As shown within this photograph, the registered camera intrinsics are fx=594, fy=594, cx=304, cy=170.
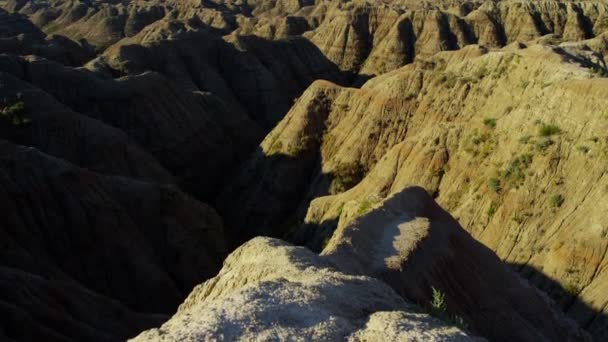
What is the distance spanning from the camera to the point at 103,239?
30578 millimetres

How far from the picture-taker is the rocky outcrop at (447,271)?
675 inches

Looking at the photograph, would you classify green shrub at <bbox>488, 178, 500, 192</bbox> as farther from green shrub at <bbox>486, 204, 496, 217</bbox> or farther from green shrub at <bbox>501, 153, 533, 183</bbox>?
green shrub at <bbox>486, 204, 496, 217</bbox>

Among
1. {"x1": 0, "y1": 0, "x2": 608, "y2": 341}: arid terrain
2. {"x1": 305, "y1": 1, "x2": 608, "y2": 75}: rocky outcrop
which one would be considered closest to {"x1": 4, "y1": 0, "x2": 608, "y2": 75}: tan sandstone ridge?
{"x1": 305, "y1": 1, "x2": 608, "y2": 75}: rocky outcrop

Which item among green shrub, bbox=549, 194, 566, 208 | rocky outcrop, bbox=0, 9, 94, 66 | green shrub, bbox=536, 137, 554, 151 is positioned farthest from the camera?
rocky outcrop, bbox=0, 9, 94, 66

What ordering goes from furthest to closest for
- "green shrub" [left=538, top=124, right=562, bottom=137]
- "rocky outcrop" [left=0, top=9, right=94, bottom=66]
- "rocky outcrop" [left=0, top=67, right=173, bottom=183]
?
"rocky outcrop" [left=0, top=9, right=94, bottom=66] → "rocky outcrop" [left=0, top=67, right=173, bottom=183] → "green shrub" [left=538, top=124, right=562, bottom=137]

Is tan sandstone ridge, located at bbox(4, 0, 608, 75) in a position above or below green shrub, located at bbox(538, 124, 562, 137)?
above

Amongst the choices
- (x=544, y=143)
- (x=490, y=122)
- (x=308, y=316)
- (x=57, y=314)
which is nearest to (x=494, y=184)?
(x=544, y=143)

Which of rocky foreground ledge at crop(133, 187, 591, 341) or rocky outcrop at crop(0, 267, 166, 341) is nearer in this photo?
rocky foreground ledge at crop(133, 187, 591, 341)

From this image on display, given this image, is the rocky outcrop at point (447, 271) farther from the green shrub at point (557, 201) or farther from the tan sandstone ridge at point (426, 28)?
the tan sandstone ridge at point (426, 28)

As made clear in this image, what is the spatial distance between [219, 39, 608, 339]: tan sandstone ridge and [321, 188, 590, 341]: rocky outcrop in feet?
15.5

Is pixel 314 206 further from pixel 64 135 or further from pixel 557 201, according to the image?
pixel 64 135

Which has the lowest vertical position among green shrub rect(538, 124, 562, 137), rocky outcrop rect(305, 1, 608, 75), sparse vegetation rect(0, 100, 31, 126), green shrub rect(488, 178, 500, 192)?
green shrub rect(488, 178, 500, 192)

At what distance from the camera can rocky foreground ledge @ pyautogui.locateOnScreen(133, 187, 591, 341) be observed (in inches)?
380

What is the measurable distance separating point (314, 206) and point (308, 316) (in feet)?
87.1
